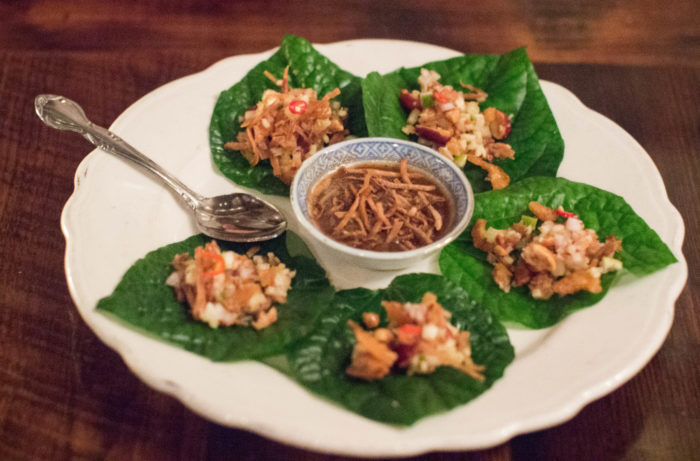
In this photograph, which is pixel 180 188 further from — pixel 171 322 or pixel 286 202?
pixel 171 322

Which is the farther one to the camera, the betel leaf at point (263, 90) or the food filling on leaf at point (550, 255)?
the betel leaf at point (263, 90)

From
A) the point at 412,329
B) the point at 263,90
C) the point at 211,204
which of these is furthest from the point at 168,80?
the point at 412,329

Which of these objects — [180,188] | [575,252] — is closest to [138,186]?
[180,188]

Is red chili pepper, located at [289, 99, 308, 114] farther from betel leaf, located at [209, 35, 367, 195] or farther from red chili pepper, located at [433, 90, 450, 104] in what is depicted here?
red chili pepper, located at [433, 90, 450, 104]

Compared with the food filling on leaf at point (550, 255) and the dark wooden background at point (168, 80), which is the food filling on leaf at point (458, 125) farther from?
the dark wooden background at point (168, 80)

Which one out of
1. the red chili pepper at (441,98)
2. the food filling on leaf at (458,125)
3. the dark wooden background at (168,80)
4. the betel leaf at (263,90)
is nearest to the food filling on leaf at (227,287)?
the dark wooden background at (168,80)

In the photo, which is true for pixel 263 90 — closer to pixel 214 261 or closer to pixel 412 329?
pixel 214 261
